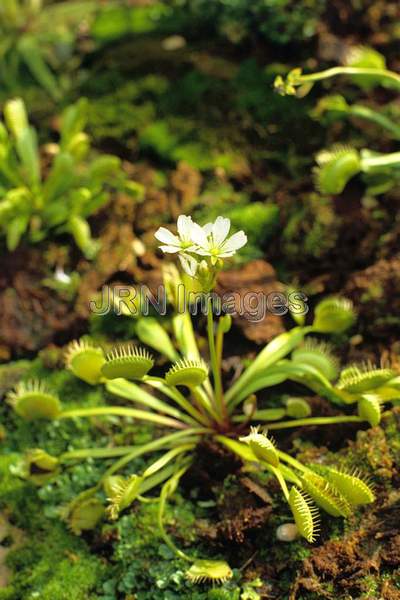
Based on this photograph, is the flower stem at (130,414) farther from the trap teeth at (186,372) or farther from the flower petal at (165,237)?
the flower petal at (165,237)

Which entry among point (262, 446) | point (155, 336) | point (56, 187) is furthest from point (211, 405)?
point (56, 187)

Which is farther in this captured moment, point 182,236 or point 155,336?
point 155,336

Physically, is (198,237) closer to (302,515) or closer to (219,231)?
(219,231)

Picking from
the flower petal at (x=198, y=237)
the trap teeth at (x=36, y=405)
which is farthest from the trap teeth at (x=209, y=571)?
the flower petal at (x=198, y=237)

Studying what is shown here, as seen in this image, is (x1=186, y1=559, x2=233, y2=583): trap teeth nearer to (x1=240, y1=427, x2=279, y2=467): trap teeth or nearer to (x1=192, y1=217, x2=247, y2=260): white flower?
(x1=240, y1=427, x2=279, y2=467): trap teeth

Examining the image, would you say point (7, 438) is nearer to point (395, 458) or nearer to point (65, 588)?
point (65, 588)

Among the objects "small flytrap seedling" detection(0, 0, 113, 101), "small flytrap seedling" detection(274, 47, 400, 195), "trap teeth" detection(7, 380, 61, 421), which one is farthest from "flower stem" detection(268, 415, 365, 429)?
"small flytrap seedling" detection(0, 0, 113, 101)
